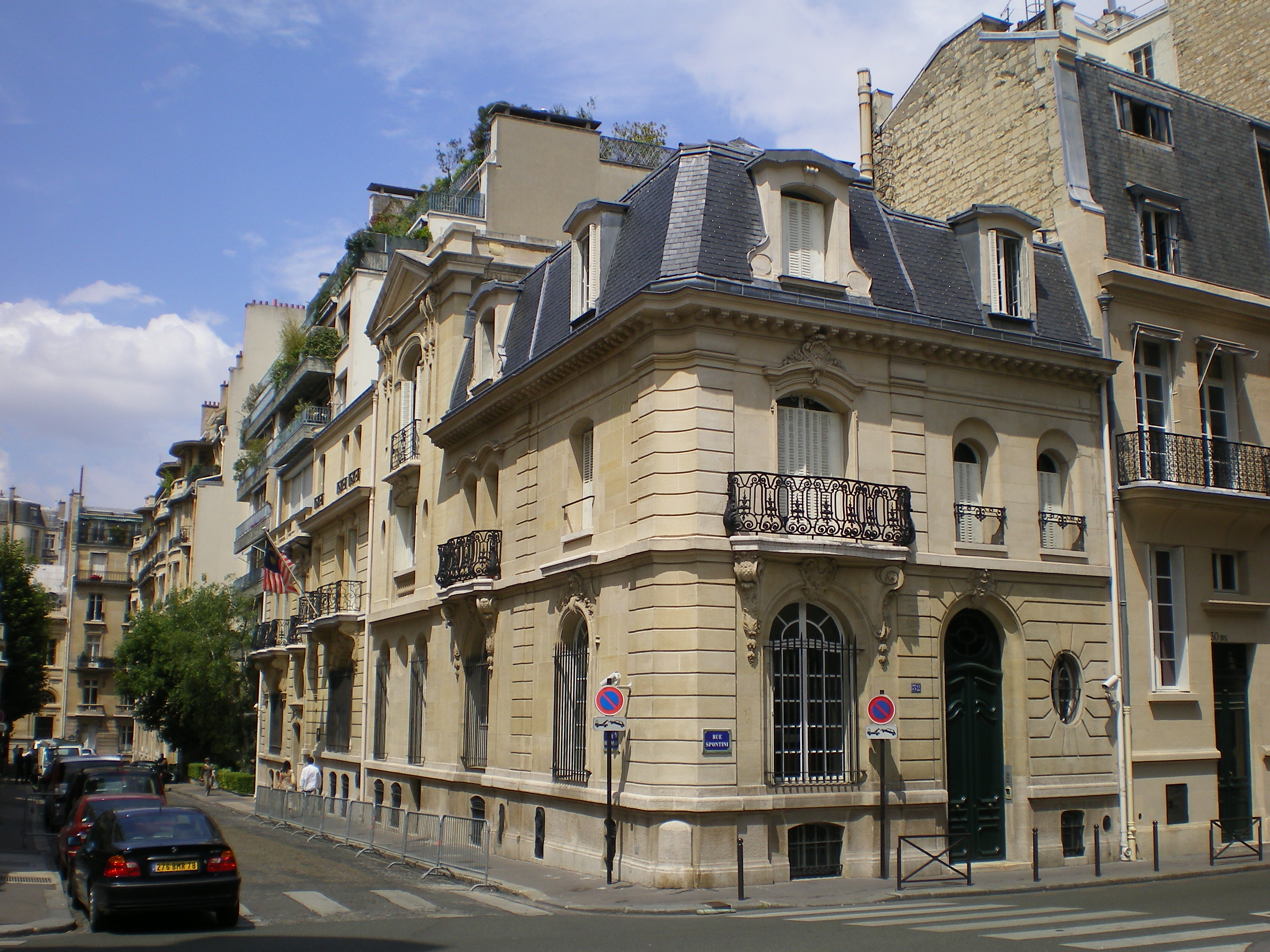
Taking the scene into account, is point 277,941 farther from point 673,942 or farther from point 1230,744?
point 1230,744

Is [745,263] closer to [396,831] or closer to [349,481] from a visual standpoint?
[396,831]

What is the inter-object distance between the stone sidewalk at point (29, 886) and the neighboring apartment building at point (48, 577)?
34362mm

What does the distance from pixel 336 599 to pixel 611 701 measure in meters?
19.3

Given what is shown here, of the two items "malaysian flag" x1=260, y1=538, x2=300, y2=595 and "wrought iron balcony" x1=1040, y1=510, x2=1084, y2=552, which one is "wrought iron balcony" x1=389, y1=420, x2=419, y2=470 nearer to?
"malaysian flag" x1=260, y1=538, x2=300, y2=595

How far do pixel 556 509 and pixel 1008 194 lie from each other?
12.0 metres

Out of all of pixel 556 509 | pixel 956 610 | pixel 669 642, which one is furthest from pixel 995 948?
pixel 556 509

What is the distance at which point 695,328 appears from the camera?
18.5m

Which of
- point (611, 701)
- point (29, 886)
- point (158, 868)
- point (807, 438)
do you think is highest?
point (807, 438)

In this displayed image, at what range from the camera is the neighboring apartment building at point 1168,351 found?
73.1 feet

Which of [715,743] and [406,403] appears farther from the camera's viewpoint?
[406,403]

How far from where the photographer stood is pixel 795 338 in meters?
19.3

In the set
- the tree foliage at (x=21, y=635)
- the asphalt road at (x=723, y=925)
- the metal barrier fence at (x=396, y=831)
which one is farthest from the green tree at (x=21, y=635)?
the asphalt road at (x=723, y=925)

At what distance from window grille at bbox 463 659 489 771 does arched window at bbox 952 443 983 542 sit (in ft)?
33.2

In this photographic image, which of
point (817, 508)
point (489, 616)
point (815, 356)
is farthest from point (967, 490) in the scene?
point (489, 616)
